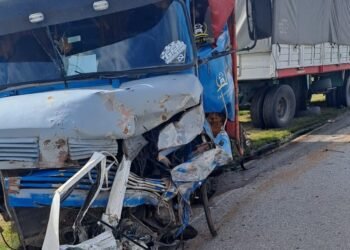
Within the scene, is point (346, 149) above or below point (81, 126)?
below

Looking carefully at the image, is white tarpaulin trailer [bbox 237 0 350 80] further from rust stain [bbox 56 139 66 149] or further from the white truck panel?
rust stain [bbox 56 139 66 149]

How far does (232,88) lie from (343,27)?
30.6 feet

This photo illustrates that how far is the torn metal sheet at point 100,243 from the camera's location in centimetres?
298

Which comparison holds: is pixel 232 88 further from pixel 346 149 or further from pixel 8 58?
pixel 346 149

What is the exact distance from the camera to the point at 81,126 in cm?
324

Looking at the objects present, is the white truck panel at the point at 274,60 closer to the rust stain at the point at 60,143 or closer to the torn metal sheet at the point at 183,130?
the torn metal sheet at the point at 183,130

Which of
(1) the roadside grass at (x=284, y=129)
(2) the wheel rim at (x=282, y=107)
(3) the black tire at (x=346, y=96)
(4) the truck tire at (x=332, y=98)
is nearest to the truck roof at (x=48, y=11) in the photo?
(1) the roadside grass at (x=284, y=129)

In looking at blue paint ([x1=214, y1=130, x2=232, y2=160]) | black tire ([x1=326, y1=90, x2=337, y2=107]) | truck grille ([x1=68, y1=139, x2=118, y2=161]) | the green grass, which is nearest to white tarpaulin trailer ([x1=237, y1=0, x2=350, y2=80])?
black tire ([x1=326, y1=90, x2=337, y2=107])

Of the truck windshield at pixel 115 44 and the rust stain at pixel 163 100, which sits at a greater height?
the truck windshield at pixel 115 44

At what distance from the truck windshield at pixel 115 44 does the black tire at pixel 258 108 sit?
6588 mm

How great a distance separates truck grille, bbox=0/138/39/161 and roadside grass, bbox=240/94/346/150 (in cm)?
560

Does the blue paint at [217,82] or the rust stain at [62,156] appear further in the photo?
the blue paint at [217,82]

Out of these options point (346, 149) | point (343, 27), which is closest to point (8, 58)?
point (346, 149)

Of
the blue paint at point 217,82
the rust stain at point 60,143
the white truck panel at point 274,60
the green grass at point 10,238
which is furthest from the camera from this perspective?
the white truck panel at point 274,60
